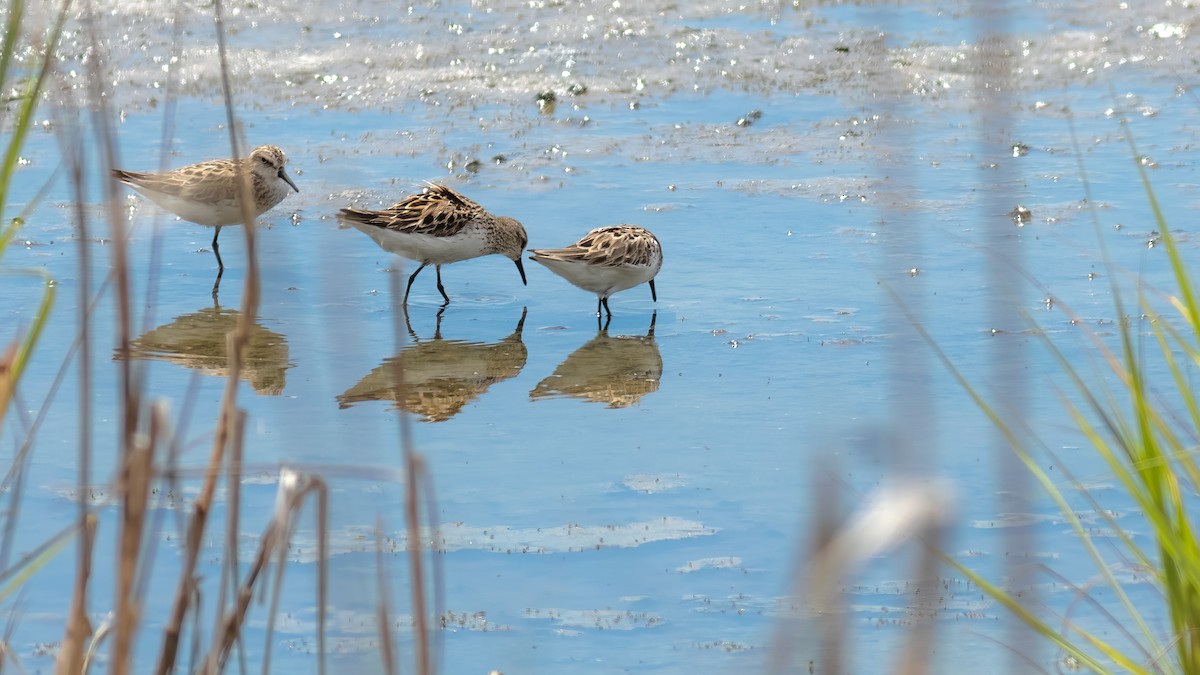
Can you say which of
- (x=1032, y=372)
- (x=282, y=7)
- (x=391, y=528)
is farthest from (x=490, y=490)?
(x=282, y=7)

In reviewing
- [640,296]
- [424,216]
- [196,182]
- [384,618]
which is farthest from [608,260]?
[384,618]

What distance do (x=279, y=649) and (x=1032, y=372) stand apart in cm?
428

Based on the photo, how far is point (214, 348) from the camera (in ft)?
28.1

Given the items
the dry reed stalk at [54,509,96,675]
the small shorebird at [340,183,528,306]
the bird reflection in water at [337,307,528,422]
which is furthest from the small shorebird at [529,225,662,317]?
the dry reed stalk at [54,509,96,675]

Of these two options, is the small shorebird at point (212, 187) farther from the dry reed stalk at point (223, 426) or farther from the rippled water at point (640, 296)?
the dry reed stalk at point (223, 426)

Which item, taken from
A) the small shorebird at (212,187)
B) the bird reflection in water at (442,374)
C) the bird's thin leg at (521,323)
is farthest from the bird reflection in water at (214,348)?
the bird's thin leg at (521,323)

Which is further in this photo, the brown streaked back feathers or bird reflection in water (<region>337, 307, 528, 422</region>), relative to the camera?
the brown streaked back feathers

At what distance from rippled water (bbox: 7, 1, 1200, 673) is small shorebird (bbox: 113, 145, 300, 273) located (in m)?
0.39

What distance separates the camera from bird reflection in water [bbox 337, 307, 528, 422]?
774 cm

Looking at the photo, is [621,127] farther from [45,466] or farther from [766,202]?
[45,466]

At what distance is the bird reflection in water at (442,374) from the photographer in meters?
7.74

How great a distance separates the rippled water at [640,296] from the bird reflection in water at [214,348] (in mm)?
36

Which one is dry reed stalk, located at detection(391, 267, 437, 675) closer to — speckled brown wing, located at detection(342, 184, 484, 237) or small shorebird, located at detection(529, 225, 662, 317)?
small shorebird, located at detection(529, 225, 662, 317)

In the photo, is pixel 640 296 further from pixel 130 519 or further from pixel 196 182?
pixel 130 519
